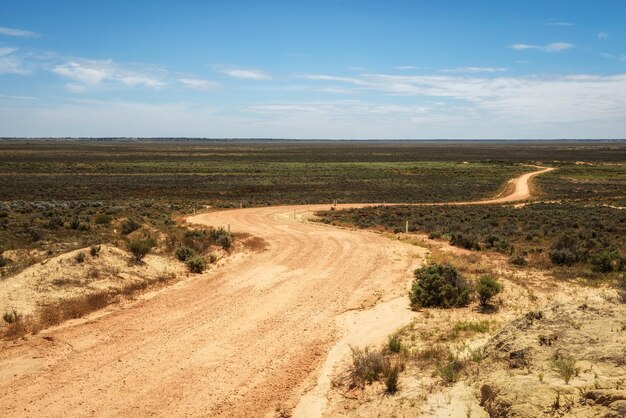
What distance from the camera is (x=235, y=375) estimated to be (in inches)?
392

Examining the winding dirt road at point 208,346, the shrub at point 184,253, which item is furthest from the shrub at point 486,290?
the shrub at point 184,253

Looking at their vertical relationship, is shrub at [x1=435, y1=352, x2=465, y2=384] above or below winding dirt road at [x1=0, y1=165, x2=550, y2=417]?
above

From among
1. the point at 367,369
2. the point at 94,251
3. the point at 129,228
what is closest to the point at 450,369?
the point at 367,369

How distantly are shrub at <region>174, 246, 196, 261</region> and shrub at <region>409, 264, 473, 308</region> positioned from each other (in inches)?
402

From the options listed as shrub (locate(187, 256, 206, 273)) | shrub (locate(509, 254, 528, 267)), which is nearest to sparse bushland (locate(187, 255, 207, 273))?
shrub (locate(187, 256, 206, 273))

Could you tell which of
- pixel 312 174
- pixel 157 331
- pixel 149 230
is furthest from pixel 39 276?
pixel 312 174

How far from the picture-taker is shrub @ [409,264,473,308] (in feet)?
46.8

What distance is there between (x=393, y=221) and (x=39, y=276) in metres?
26.2

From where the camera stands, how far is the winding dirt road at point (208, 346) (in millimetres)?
8906

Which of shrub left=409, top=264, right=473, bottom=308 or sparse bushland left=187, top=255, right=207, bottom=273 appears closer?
shrub left=409, top=264, right=473, bottom=308

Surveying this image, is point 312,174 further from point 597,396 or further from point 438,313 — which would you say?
point 597,396

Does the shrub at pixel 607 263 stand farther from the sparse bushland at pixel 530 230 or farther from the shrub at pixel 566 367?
the shrub at pixel 566 367

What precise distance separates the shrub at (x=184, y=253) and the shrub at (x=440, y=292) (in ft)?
33.5

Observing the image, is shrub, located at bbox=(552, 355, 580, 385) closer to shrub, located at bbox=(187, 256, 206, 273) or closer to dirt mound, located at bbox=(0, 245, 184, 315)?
dirt mound, located at bbox=(0, 245, 184, 315)
